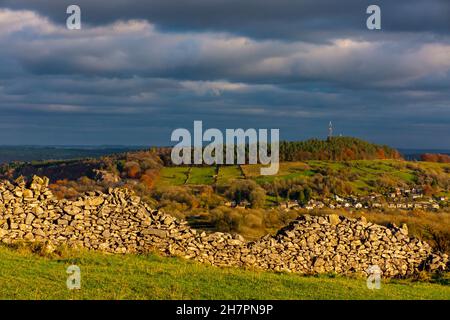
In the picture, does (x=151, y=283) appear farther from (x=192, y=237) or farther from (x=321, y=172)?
(x=321, y=172)

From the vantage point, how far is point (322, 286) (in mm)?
15312

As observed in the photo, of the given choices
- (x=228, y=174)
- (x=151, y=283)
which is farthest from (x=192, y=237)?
(x=228, y=174)

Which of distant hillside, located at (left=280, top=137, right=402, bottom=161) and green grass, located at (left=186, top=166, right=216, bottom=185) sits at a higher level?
distant hillside, located at (left=280, top=137, right=402, bottom=161)

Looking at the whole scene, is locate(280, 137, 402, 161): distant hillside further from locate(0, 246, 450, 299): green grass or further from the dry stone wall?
locate(0, 246, 450, 299): green grass

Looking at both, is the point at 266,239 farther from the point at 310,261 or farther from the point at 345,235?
the point at 345,235

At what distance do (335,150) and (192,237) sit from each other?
358 ft

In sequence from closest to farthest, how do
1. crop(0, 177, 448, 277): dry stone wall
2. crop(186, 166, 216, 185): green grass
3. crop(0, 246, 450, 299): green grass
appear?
crop(0, 246, 450, 299): green grass < crop(0, 177, 448, 277): dry stone wall < crop(186, 166, 216, 185): green grass

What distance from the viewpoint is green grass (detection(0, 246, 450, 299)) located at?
1276 cm

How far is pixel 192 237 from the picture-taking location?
65.3ft

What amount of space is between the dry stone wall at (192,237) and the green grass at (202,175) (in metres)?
63.4

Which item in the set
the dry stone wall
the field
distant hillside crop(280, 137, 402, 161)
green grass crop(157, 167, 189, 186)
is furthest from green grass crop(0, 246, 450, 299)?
distant hillside crop(280, 137, 402, 161)

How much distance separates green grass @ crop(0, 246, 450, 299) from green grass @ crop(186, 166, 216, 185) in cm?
6747
